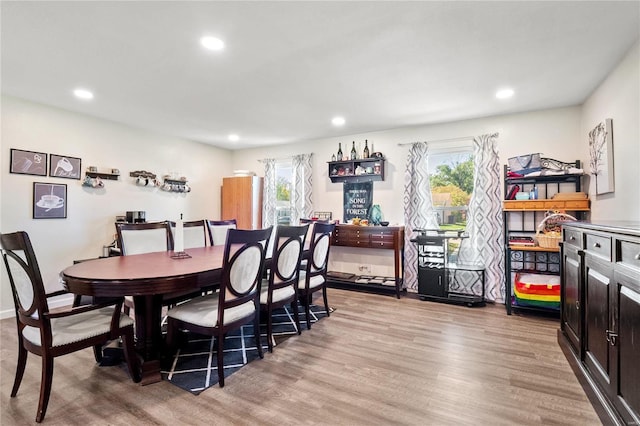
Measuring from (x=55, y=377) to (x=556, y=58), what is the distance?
459cm

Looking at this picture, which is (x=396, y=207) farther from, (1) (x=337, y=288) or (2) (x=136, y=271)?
(2) (x=136, y=271)

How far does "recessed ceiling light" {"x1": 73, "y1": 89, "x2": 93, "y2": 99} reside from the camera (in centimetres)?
326

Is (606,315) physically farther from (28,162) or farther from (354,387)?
(28,162)

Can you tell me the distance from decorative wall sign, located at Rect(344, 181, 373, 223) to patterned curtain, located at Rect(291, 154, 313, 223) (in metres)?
0.69

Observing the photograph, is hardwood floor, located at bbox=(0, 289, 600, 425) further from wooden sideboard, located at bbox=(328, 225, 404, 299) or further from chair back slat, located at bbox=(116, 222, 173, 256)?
wooden sideboard, located at bbox=(328, 225, 404, 299)

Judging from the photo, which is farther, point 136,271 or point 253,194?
point 253,194

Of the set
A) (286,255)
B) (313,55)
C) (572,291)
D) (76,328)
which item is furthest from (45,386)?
(572,291)

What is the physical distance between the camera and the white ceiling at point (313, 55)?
77.9 inches

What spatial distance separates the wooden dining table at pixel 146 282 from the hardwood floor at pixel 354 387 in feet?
0.83

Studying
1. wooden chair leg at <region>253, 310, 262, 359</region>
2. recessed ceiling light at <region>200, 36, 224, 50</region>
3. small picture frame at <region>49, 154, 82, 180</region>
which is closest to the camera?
recessed ceiling light at <region>200, 36, 224, 50</region>

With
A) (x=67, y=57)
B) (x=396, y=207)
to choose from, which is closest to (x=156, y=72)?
(x=67, y=57)

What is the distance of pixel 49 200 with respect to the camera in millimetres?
3682

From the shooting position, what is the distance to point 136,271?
200 cm

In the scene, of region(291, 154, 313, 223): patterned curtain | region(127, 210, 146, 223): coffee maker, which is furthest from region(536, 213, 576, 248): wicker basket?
region(127, 210, 146, 223): coffee maker
